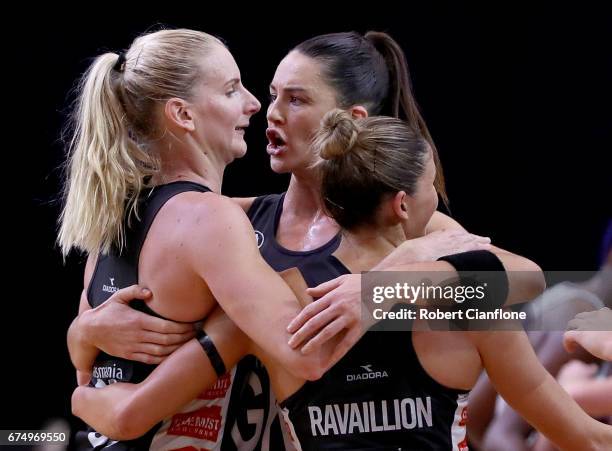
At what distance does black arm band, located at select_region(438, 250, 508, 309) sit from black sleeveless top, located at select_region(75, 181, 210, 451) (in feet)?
1.92

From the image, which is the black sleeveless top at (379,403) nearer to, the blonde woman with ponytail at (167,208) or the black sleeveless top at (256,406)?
the blonde woman with ponytail at (167,208)

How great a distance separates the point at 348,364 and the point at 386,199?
0.32 m

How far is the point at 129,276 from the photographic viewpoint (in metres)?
1.95

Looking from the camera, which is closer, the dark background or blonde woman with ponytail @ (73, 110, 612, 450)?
blonde woman with ponytail @ (73, 110, 612, 450)

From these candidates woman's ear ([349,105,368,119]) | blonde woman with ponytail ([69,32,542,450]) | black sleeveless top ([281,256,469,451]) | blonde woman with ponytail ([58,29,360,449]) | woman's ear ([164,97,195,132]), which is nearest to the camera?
black sleeveless top ([281,256,469,451])

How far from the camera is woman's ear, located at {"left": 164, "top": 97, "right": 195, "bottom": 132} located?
2.03 meters

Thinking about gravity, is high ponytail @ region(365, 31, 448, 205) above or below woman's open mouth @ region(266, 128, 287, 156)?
above

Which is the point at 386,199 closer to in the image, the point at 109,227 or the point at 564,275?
the point at 109,227

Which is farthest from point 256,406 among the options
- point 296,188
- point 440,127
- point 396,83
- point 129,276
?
point 440,127

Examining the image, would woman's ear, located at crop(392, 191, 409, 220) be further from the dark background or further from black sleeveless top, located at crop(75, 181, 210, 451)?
the dark background

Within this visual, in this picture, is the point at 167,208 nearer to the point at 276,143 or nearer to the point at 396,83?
the point at 276,143

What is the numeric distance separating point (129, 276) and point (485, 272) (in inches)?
29.7

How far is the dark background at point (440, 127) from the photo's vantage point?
3.48 m

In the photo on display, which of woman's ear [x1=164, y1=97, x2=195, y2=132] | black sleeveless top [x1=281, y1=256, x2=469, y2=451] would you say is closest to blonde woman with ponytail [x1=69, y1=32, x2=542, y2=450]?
woman's ear [x1=164, y1=97, x2=195, y2=132]
